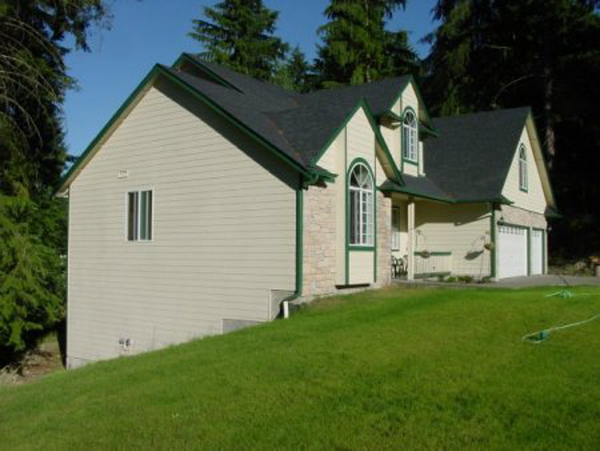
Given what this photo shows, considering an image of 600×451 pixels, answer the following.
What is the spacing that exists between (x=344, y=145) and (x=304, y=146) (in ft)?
3.80

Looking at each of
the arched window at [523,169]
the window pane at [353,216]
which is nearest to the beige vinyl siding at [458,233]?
the arched window at [523,169]

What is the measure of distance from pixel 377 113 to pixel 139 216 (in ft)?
24.4

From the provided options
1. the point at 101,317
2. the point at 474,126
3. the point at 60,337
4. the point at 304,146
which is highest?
the point at 474,126

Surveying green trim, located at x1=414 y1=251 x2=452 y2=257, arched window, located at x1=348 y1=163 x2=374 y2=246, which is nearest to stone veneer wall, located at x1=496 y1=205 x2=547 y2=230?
green trim, located at x1=414 y1=251 x2=452 y2=257

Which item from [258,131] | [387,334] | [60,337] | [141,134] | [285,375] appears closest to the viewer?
[285,375]

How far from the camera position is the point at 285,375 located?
7648 mm

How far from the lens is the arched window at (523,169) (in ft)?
74.8

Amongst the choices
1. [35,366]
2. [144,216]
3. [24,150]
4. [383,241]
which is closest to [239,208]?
[144,216]

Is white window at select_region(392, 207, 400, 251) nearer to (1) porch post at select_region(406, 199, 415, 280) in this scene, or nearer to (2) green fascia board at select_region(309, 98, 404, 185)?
(1) porch post at select_region(406, 199, 415, 280)

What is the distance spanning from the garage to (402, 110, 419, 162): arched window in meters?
7.36

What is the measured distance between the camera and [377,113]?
1798 cm

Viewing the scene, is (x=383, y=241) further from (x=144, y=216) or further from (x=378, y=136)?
(x=144, y=216)

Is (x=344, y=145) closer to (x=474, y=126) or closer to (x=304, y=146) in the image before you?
(x=304, y=146)

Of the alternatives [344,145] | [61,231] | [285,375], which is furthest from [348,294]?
[61,231]
